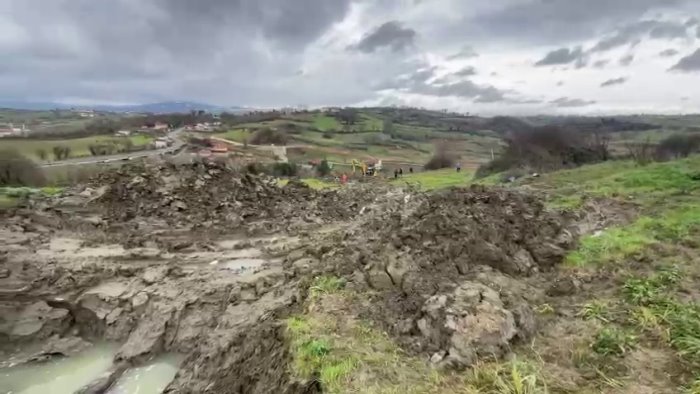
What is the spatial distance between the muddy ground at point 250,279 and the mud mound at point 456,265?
32 mm

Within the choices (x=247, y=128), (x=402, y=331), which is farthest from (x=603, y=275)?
(x=247, y=128)

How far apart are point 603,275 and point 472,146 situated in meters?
81.6

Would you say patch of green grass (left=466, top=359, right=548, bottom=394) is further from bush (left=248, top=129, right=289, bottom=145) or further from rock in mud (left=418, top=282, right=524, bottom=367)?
bush (left=248, top=129, right=289, bottom=145)

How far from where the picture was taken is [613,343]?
262 inches

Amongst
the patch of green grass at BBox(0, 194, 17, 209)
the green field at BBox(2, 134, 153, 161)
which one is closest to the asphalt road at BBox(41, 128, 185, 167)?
the green field at BBox(2, 134, 153, 161)

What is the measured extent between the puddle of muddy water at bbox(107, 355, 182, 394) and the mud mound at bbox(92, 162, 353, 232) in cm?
832

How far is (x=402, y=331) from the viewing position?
7.58m

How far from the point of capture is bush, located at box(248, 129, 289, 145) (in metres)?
67.1

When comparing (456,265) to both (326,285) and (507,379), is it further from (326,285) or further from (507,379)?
(507,379)

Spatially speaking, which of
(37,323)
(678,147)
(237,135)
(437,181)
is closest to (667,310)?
(37,323)

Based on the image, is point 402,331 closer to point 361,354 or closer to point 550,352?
point 361,354

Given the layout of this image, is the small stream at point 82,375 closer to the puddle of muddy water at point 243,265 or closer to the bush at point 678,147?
the puddle of muddy water at point 243,265

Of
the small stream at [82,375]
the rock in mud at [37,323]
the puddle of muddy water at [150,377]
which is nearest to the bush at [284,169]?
the rock in mud at [37,323]

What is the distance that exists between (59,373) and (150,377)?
7.02 feet
